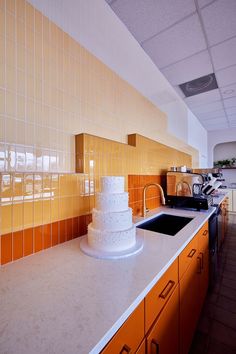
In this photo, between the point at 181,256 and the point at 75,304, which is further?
the point at 181,256

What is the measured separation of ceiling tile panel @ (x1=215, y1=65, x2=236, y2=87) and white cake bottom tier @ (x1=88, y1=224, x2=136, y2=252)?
6.83 feet

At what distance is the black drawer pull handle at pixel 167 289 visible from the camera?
0.75 meters

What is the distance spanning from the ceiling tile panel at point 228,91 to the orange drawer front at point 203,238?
193cm

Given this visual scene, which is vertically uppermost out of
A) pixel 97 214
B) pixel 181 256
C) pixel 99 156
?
pixel 99 156

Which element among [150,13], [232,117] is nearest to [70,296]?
[150,13]

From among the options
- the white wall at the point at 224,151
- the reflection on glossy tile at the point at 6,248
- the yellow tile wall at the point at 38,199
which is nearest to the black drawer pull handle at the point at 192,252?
the yellow tile wall at the point at 38,199

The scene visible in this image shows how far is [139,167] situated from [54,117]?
97 centimetres

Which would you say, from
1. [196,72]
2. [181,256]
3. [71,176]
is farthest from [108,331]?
[196,72]

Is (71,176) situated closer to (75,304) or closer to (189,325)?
(75,304)

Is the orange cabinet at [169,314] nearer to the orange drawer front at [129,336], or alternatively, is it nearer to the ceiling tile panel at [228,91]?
the orange drawer front at [129,336]

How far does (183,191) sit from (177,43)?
57.4 inches

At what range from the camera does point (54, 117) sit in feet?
3.38

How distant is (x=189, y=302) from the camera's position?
1066 millimetres

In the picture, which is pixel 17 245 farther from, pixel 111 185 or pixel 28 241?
pixel 111 185
